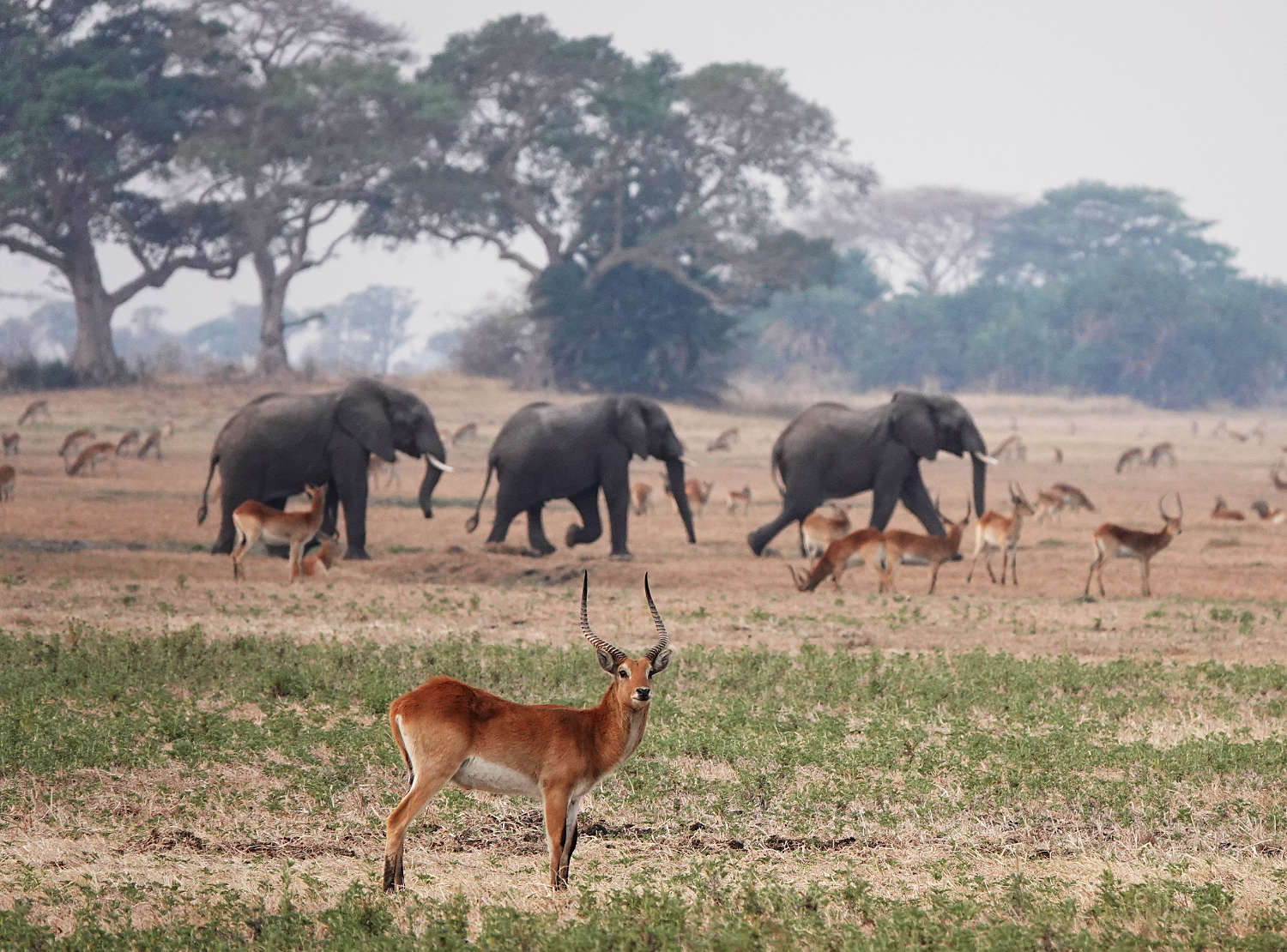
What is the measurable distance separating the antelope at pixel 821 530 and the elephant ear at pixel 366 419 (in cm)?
469

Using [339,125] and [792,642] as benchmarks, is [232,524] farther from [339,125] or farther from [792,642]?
[339,125]

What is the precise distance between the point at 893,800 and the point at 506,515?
11.9 m

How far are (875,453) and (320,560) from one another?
6.75 m

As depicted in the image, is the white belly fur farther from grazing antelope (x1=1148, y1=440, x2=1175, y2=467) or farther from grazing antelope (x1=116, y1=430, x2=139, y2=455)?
grazing antelope (x1=1148, y1=440, x2=1175, y2=467)

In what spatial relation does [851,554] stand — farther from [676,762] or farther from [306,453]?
[676,762]

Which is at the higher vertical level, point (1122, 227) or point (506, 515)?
point (1122, 227)

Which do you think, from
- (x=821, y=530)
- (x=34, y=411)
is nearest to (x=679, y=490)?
(x=821, y=530)

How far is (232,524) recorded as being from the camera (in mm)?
19062

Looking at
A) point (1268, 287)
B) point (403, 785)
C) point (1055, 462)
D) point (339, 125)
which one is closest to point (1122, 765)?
point (403, 785)

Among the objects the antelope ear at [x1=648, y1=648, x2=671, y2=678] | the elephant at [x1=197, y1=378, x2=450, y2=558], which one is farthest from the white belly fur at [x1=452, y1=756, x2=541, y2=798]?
the elephant at [x1=197, y1=378, x2=450, y2=558]

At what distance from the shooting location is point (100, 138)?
151 ft

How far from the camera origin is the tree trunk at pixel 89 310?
46253mm

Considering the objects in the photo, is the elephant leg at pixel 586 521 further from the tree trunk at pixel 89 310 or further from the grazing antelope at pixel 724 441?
the tree trunk at pixel 89 310

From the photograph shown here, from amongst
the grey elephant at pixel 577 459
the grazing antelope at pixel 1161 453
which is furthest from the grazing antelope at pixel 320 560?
the grazing antelope at pixel 1161 453
